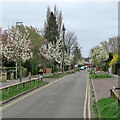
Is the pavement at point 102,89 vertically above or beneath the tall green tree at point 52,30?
beneath

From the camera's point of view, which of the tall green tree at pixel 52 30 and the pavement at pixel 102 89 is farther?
the tall green tree at pixel 52 30

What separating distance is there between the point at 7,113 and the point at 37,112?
140 centimetres

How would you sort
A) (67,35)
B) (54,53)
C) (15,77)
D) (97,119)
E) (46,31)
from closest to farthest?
1. (97,119)
2. (15,77)
3. (54,53)
4. (46,31)
5. (67,35)

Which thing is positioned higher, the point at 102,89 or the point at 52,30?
the point at 52,30

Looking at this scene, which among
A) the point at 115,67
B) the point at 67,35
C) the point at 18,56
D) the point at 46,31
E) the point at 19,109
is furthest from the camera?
the point at 67,35

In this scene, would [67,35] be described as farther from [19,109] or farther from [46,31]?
[19,109]

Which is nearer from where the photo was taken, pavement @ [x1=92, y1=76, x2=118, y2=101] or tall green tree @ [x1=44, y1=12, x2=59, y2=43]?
pavement @ [x1=92, y1=76, x2=118, y2=101]

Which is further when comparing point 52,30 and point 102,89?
point 52,30

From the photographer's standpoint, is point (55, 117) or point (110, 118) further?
point (55, 117)

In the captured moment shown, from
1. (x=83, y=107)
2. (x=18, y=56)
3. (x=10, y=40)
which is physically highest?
(x=10, y=40)

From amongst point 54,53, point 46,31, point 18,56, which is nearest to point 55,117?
point 18,56

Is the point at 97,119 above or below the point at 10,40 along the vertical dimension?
below

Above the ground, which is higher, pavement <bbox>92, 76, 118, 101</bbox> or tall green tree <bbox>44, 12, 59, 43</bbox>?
tall green tree <bbox>44, 12, 59, 43</bbox>

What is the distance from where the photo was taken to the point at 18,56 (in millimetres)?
24891
